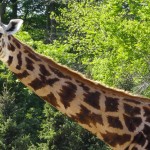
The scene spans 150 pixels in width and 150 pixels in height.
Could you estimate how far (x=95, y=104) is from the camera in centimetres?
403

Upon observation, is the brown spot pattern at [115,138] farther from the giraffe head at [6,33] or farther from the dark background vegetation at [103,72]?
the dark background vegetation at [103,72]

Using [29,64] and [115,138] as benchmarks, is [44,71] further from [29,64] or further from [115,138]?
[115,138]

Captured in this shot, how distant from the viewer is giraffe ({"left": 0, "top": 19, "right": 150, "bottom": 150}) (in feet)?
13.1

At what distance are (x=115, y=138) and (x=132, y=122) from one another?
172 mm

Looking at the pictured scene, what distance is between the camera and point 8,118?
16969 millimetres

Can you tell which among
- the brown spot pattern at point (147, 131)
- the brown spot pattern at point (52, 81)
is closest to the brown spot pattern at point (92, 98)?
the brown spot pattern at point (52, 81)

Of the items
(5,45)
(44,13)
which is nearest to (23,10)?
(44,13)

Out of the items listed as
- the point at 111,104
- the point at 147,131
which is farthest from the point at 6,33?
the point at 147,131

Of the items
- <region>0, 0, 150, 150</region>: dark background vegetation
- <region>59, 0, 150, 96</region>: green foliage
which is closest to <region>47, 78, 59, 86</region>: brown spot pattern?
<region>0, 0, 150, 150</region>: dark background vegetation

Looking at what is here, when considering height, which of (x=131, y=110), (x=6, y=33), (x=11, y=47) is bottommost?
(x=131, y=110)

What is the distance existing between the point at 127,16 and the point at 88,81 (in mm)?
15050

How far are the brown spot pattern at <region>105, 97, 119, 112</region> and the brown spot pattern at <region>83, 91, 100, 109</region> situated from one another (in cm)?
7

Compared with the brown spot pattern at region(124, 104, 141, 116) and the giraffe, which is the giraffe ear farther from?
the brown spot pattern at region(124, 104, 141, 116)

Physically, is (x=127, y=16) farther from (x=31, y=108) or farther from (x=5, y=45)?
(x=5, y=45)
